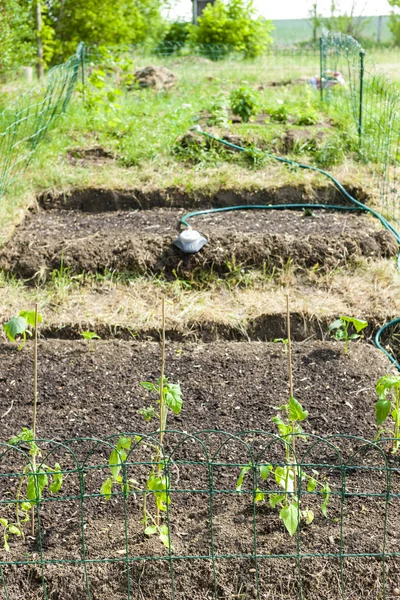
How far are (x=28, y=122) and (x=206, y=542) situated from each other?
17.7 feet

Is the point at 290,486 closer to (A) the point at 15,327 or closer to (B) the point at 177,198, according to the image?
(A) the point at 15,327

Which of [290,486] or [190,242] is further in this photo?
[190,242]

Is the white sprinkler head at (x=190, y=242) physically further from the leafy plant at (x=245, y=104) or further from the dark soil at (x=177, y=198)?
the leafy plant at (x=245, y=104)

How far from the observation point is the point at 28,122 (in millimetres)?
7273

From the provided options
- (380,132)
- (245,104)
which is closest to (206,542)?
(380,132)

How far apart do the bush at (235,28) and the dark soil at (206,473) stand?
11.7m

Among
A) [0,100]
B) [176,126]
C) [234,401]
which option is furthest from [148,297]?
[0,100]

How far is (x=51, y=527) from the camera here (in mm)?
2902

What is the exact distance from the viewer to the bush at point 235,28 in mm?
14750

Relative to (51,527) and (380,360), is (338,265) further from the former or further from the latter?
(51,527)

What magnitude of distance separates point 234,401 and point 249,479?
579mm

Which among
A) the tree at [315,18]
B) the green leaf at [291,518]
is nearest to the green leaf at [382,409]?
the green leaf at [291,518]

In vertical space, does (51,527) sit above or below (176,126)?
below

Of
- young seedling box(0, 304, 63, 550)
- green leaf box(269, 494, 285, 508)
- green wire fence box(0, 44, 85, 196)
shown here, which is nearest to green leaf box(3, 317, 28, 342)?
young seedling box(0, 304, 63, 550)
